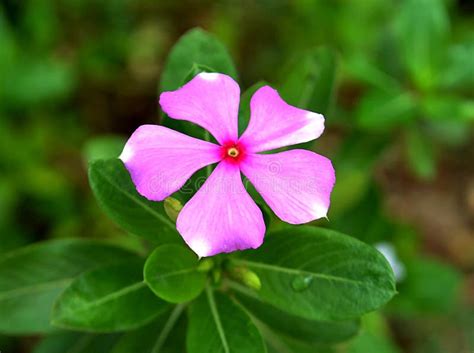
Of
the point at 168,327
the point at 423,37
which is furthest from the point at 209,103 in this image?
the point at 423,37

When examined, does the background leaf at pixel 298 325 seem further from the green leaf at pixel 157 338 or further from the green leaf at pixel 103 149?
the green leaf at pixel 103 149

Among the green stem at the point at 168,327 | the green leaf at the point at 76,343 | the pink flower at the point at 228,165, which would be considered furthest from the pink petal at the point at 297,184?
the green leaf at the point at 76,343

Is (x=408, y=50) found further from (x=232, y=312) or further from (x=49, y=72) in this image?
(x=49, y=72)

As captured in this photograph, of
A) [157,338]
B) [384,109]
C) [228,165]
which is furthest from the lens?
[384,109]

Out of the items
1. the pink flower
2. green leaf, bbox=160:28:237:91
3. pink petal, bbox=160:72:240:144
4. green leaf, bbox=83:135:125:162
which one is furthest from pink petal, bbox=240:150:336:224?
green leaf, bbox=83:135:125:162

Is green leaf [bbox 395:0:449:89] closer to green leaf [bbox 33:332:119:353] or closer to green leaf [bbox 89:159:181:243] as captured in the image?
green leaf [bbox 89:159:181:243]

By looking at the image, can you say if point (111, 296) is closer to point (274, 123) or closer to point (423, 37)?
point (274, 123)

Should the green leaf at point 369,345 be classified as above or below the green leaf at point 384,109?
below
